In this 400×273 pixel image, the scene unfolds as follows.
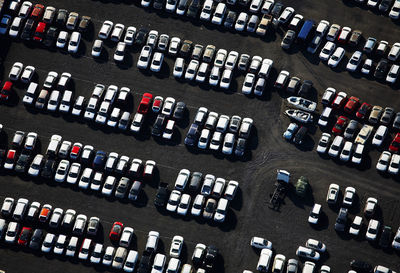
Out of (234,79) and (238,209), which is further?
(234,79)

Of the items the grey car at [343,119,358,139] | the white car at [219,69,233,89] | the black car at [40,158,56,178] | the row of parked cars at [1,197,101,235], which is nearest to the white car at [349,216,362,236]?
the grey car at [343,119,358,139]

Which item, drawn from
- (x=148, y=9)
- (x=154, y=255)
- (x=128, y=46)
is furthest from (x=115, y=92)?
(x=154, y=255)

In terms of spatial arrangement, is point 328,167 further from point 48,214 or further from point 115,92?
point 48,214

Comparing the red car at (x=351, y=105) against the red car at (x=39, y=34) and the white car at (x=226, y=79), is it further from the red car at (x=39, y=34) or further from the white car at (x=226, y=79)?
the red car at (x=39, y=34)

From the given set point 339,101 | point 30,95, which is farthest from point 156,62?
point 339,101

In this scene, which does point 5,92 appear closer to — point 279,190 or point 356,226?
point 279,190

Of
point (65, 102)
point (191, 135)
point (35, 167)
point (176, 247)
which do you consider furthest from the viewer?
point (65, 102)
